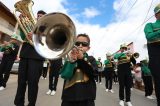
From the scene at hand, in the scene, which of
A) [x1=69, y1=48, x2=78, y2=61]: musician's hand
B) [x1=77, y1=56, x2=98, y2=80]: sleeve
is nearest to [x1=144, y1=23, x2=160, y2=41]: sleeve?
[x1=77, y1=56, x2=98, y2=80]: sleeve

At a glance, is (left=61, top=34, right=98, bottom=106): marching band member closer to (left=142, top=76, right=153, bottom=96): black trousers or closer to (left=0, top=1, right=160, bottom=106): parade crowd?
(left=0, top=1, right=160, bottom=106): parade crowd

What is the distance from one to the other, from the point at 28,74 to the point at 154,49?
7.63 ft

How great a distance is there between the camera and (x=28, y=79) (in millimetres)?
5039

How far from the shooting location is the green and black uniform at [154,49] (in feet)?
14.6

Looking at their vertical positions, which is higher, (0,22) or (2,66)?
(0,22)

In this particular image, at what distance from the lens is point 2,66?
29.2ft

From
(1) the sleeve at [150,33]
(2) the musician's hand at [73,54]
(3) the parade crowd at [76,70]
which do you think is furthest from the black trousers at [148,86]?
(2) the musician's hand at [73,54]

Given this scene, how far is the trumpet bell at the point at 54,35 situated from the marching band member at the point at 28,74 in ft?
4.88

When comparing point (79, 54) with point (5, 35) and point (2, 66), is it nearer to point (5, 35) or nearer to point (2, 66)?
point (2, 66)

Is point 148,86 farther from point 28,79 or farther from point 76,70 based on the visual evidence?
point 76,70

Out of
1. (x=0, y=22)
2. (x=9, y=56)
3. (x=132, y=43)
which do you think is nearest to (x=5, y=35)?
(x=0, y=22)

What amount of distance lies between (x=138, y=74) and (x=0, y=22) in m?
19.6

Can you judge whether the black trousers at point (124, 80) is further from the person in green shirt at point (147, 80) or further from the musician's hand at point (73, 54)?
the musician's hand at point (73, 54)

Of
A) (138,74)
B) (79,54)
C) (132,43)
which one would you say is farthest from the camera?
(132,43)
